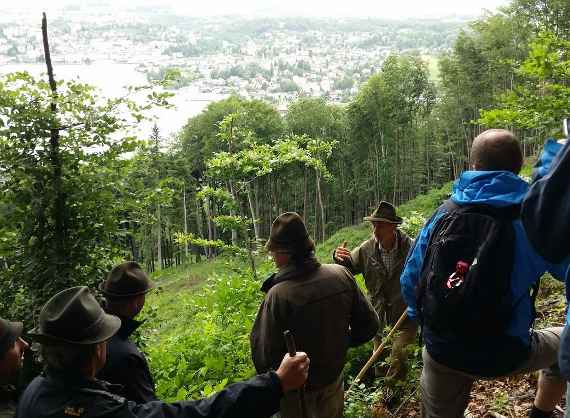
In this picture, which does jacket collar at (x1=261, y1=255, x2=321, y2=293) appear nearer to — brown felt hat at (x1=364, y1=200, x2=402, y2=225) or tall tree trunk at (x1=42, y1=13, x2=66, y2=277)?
brown felt hat at (x1=364, y1=200, x2=402, y2=225)

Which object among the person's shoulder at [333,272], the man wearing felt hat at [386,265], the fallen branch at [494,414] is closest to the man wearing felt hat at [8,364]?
the person's shoulder at [333,272]

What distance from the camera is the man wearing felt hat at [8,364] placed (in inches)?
109

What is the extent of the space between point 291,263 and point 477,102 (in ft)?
155

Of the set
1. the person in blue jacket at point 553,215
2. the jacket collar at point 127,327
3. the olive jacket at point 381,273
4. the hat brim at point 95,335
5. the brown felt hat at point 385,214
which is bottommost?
the olive jacket at point 381,273

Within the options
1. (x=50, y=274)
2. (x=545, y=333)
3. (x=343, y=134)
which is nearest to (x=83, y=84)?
(x=50, y=274)

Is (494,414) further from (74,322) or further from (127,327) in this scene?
(74,322)

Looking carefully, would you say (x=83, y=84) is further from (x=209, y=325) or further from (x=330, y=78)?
(x=330, y=78)

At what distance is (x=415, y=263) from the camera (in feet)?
10.1

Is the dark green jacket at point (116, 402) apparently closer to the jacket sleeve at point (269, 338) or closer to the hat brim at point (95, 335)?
the hat brim at point (95, 335)

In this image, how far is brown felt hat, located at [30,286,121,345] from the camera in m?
2.35

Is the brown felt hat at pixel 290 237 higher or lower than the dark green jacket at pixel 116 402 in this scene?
higher

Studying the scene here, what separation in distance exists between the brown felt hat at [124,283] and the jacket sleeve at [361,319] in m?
1.58

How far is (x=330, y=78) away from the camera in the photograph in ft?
585

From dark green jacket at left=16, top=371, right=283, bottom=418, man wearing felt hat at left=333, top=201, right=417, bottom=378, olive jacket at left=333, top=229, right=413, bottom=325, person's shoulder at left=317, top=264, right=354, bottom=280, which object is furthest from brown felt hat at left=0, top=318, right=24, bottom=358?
olive jacket at left=333, top=229, right=413, bottom=325
